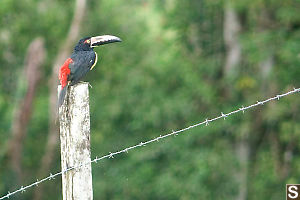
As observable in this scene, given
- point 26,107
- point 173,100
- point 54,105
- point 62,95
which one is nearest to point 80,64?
point 62,95

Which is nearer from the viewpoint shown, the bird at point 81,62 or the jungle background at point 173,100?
the bird at point 81,62

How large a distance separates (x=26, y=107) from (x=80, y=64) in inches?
283

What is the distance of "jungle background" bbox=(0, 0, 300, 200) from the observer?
13469mm

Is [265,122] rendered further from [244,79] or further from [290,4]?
[290,4]

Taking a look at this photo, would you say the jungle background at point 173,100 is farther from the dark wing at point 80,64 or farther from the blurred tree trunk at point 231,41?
the dark wing at point 80,64

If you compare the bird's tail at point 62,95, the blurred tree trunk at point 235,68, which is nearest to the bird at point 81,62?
the bird's tail at point 62,95

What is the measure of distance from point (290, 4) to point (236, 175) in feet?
11.8

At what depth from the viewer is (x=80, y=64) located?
6062 millimetres

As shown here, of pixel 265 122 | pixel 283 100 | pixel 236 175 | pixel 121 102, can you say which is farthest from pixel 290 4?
pixel 121 102

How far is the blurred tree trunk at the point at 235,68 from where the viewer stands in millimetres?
14391

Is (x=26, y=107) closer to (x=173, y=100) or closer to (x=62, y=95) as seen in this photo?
(x=173, y=100)

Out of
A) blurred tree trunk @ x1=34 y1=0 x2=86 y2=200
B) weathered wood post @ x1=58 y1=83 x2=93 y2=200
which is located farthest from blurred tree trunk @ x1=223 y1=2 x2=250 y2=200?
A: weathered wood post @ x1=58 y1=83 x2=93 y2=200

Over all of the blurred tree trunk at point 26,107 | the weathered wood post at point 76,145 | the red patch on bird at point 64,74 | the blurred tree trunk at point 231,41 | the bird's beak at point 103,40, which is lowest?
the weathered wood post at point 76,145

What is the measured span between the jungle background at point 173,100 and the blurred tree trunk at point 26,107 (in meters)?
0.02
